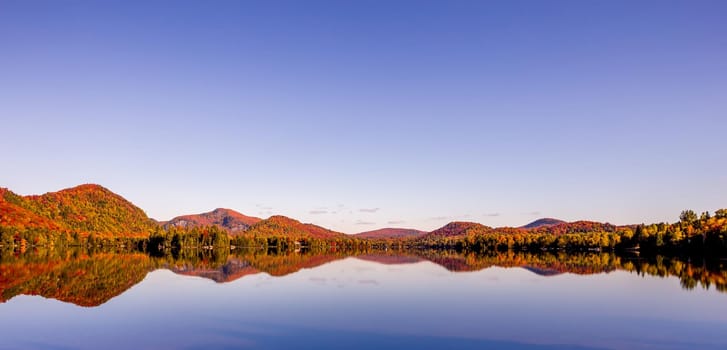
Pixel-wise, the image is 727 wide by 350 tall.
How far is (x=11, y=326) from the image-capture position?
74.1ft

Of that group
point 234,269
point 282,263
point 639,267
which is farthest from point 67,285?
point 639,267

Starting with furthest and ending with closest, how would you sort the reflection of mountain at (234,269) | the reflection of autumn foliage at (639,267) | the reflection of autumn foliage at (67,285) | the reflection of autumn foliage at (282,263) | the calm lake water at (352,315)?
the reflection of autumn foliage at (282,263) → the reflection of mountain at (234,269) → the reflection of autumn foliage at (639,267) → the reflection of autumn foliage at (67,285) → the calm lake water at (352,315)

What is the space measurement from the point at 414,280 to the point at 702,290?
25.1 m

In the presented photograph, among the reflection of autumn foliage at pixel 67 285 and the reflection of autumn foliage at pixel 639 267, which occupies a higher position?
the reflection of autumn foliage at pixel 67 285

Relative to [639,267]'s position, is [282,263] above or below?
above

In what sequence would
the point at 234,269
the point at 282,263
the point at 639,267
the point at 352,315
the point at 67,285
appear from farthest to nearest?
the point at 282,263 < the point at 639,267 < the point at 234,269 < the point at 67,285 < the point at 352,315

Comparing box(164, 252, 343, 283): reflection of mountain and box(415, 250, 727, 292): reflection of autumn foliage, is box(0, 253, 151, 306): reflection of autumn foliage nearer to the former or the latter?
box(164, 252, 343, 283): reflection of mountain

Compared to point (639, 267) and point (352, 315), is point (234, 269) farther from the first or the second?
point (639, 267)

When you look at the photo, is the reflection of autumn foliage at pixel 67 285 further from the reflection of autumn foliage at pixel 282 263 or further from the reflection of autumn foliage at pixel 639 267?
the reflection of autumn foliage at pixel 639 267

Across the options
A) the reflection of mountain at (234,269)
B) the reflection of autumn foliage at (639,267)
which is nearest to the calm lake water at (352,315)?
the reflection of mountain at (234,269)

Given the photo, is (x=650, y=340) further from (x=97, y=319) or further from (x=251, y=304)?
(x=97, y=319)

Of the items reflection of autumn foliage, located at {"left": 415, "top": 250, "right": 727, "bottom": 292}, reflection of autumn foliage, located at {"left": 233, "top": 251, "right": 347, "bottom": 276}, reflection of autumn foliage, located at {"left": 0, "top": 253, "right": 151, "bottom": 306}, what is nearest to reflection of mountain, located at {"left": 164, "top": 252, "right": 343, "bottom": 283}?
reflection of autumn foliage, located at {"left": 233, "top": 251, "right": 347, "bottom": 276}

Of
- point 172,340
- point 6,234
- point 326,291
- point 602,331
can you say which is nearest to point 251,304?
point 326,291

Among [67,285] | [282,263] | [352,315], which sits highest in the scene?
[67,285]
